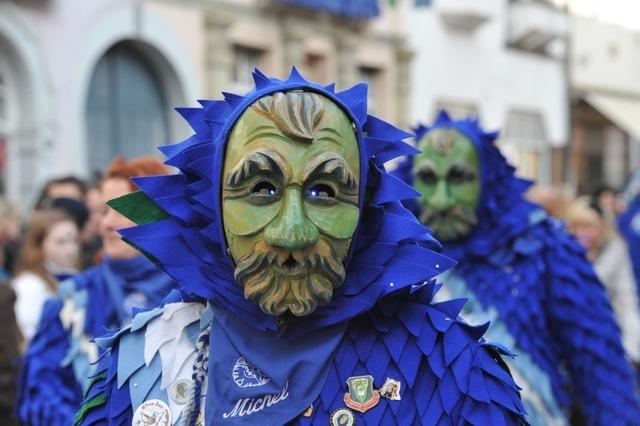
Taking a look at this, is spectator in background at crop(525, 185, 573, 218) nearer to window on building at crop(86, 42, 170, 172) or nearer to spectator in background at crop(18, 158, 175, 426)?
spectator in background at crop(18, 158, 175, 426)

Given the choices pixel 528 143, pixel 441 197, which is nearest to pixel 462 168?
pixel 441 197

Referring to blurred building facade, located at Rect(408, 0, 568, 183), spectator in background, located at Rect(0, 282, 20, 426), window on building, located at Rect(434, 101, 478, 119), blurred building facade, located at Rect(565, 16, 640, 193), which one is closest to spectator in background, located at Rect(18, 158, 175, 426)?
spectator in background, located at Rect(0, 282, 20, 426)

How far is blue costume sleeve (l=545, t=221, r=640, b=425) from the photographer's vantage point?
15.8 feet

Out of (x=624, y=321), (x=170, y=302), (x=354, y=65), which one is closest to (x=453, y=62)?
(x=354, y=65)

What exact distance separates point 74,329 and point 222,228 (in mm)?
2350

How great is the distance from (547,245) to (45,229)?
2.81m

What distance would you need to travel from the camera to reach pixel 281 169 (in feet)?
8.59

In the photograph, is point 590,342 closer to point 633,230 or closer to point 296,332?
point 296,332

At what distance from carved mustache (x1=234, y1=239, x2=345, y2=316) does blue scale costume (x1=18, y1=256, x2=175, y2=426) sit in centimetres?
216

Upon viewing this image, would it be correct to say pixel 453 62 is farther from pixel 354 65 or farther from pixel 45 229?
pixel 45 229

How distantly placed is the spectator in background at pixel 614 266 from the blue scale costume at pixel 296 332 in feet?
18.0

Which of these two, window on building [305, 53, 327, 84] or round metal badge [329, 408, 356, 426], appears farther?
window on building [305, 53, 327, 84]

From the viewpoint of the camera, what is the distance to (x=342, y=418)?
2625 millimetres

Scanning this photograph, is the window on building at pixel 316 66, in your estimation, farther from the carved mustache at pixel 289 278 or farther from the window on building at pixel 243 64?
the carved mustache at pixel 289 278
